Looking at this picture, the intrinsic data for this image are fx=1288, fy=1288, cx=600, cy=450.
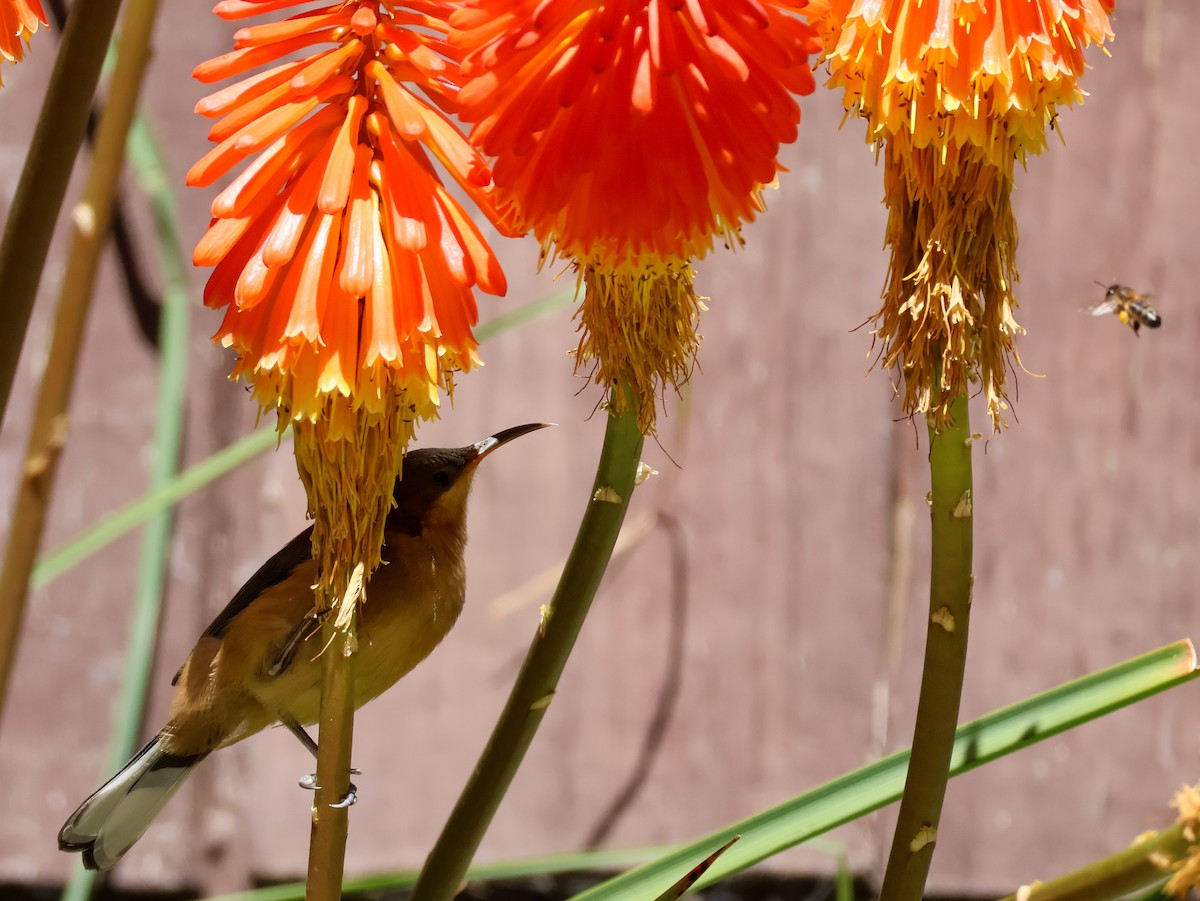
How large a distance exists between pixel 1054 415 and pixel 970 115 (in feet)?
2.76

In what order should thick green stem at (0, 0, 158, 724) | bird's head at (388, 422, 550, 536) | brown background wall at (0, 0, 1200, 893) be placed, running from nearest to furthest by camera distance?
thick green stem at (0, 0, 158, 724) → bird's head at (388, 422, 550, 536) → brown background wall at (0, 0, 1200, 893)

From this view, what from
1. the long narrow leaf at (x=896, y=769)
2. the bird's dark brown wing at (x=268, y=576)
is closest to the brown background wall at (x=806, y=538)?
the bird's dark brown wing at (x=268, y=576)

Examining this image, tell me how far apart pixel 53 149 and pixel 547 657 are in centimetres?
23

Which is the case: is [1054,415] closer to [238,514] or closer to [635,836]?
[635,836]

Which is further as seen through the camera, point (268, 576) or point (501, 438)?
point (268, 576)

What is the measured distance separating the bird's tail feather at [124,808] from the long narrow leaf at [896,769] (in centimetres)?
31

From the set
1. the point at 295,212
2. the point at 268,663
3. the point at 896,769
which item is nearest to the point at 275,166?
the point at 295,212

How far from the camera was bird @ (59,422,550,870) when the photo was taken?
0.73m

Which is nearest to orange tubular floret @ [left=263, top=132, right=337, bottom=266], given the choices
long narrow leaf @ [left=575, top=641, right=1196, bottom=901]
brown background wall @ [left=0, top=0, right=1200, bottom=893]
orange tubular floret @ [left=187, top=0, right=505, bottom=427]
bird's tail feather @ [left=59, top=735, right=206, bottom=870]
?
orange tubular floret @ [left=187, top=0, right=505, bottom=427]

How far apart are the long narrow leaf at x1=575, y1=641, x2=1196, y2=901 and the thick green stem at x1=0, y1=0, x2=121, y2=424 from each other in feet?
0.94

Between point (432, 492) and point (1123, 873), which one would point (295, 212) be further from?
point (432, 492)

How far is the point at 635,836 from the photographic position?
44.2 inches

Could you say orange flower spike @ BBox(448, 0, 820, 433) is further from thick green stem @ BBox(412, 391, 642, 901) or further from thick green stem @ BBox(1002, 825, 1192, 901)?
thick green stem @ BBox(1002, 825, 1192, 901)

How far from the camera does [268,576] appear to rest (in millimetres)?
888
